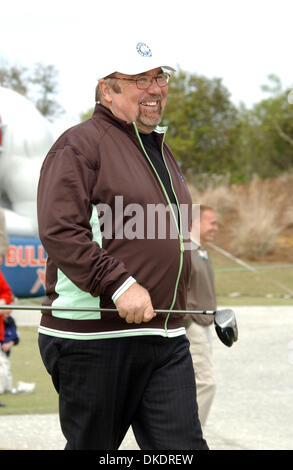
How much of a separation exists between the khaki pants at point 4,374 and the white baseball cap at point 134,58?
4.16 m

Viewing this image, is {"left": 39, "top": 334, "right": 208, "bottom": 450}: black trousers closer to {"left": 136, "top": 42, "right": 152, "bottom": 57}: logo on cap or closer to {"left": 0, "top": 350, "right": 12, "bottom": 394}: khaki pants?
{"left": 136, "top": 42, "right": 152, "bottom": 57}: logo on cap

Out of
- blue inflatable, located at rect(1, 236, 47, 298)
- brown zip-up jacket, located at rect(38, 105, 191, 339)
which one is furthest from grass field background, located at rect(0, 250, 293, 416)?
brown zip-up jacket, located at rect(38, 105, 191, 339)

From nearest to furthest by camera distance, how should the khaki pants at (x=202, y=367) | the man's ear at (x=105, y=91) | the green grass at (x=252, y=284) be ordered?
the man's ear at (x=105, y=91), the khaki pants at (x=202, y=367), the green grass at (x=252, y=284)

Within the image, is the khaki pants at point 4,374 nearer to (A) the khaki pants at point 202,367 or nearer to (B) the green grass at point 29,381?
(B) the green grass at point 29,381

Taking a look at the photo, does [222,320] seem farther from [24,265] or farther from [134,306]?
Result: [24,265]

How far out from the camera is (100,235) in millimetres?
3387

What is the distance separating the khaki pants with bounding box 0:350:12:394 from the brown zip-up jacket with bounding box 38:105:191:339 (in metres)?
3.97

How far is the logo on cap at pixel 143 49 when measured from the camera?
360 cm

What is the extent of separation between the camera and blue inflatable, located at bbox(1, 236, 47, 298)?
15.0 meters

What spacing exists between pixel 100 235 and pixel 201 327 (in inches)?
112

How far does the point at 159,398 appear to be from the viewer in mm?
3473

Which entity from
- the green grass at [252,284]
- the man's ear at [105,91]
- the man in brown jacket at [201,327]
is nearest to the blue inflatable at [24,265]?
the green grass at [252,284]
